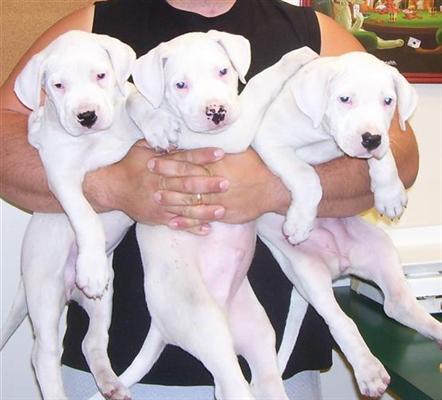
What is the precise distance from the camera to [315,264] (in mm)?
1812

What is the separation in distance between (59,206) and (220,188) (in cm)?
42

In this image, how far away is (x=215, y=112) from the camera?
1.60 metres

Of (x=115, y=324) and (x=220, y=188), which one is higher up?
(x=220, y=188)

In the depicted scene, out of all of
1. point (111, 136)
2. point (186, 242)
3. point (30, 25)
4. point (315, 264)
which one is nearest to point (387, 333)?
point (315, 264)

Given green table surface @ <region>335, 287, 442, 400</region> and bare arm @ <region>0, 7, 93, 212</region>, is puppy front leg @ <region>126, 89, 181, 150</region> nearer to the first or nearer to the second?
bare arm @ <region>0, 7, 93, 212</region>

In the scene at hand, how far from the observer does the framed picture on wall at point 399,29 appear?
2629 mm

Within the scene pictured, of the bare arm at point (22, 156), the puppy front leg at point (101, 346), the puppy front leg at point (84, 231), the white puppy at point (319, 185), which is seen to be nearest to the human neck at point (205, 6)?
the bare arm at point (22, 156)

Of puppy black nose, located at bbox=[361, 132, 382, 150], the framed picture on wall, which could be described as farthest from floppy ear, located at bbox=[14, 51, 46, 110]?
the framed picture on wall

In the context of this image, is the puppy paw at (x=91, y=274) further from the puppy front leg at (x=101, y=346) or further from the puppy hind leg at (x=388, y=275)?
the puppy hind leg at (x=388, y=275)

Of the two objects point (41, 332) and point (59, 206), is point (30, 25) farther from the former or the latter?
point (41, 332)

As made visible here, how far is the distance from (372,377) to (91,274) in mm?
681

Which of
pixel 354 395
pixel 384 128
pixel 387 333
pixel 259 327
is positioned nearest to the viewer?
pixel 384 128

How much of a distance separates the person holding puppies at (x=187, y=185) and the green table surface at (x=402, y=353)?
0.54 ft

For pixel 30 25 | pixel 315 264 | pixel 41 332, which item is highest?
pixel 30 25
